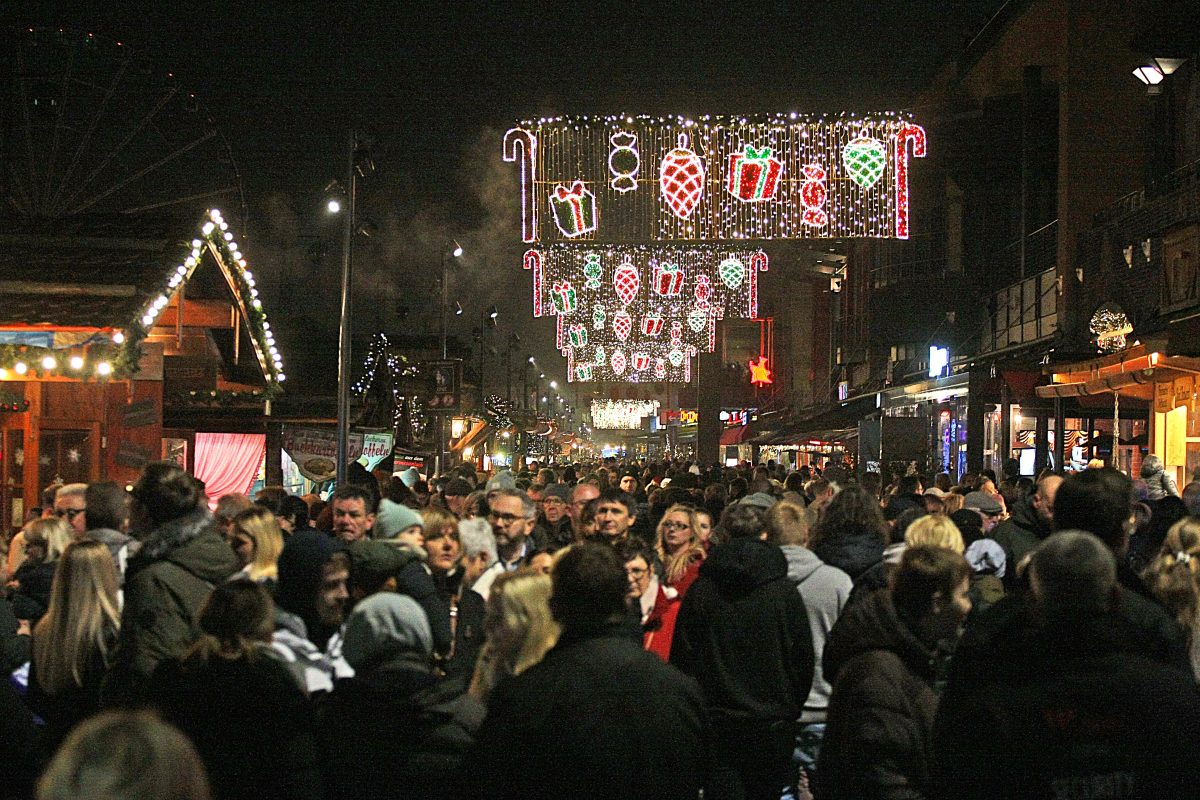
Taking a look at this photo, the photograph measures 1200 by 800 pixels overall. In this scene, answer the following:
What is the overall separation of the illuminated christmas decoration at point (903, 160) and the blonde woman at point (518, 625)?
61.1ft

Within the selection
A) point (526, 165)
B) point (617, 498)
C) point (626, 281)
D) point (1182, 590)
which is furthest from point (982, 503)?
point (626, 281)

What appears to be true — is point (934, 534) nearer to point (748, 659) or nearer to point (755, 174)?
point (748, 659)

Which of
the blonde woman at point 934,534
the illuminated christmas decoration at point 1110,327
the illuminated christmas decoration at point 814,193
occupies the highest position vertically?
the illuminated christmas decoration at point 814,193

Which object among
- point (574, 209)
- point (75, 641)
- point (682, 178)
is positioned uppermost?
point (682, 178)

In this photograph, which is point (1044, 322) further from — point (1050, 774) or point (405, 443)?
point (1050, 774)

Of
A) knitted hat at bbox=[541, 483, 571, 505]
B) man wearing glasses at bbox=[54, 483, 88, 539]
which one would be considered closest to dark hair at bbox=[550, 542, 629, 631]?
man wearing glasses at bbox=[54, 483, 88, 539]

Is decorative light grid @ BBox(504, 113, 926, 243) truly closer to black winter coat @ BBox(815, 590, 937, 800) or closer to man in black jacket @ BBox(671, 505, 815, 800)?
man in black jacket @ BBox(671, 505, 815, 800)

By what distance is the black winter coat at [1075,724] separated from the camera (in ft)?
11.8

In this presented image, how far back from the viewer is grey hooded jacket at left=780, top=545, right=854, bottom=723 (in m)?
6.43

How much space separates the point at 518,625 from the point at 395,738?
0.84 metres

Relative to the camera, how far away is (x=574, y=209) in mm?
23094

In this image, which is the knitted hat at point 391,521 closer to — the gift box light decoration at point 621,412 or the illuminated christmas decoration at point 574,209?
the illuminated christmas decoration at point 574,209

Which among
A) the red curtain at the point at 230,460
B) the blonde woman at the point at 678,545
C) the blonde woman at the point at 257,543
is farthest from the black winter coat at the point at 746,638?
the red curtain at the point at 230,460

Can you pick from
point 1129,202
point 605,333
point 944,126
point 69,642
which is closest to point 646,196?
point 1129,202
